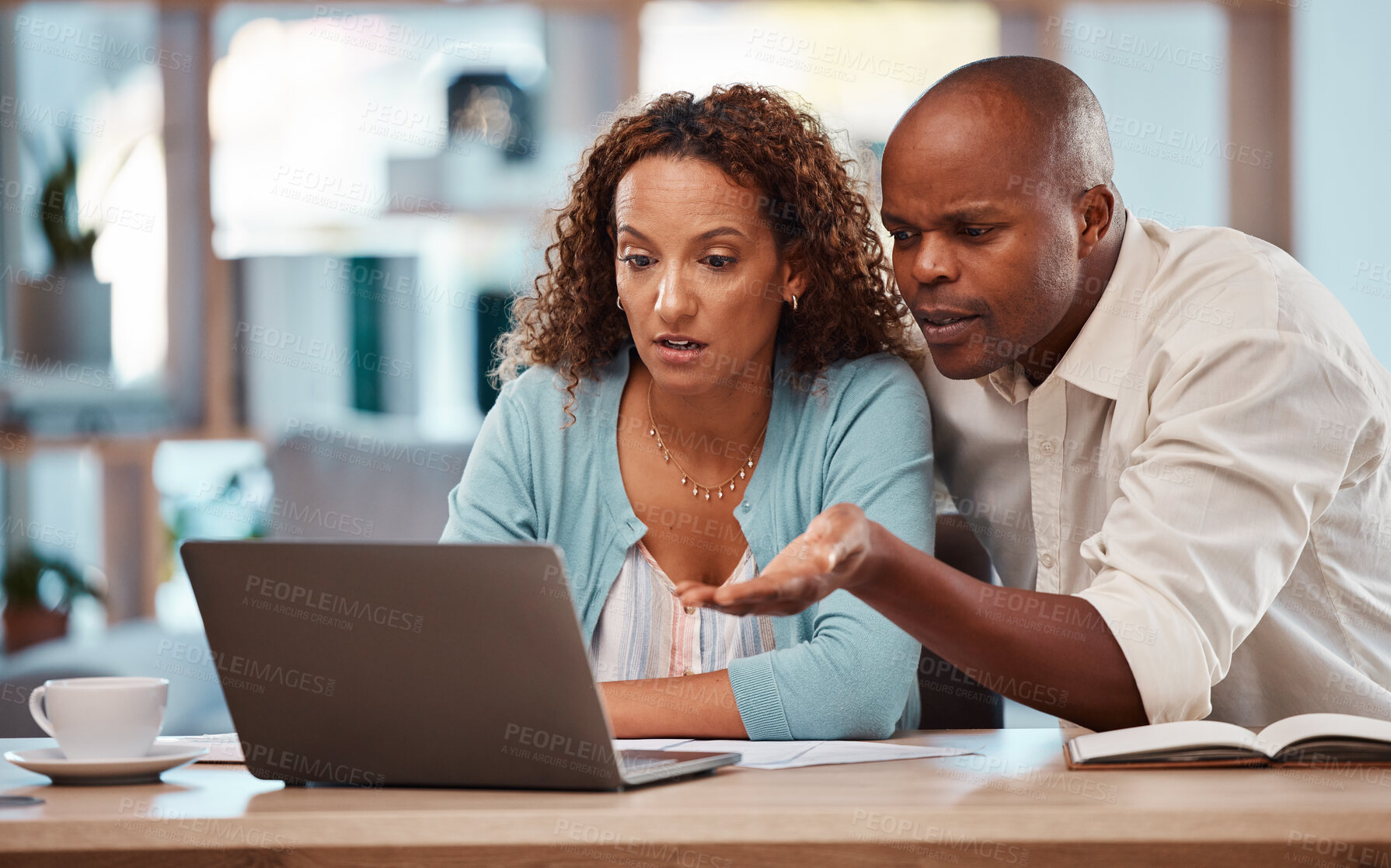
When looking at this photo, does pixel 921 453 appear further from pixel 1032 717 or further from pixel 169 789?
pixel 1032 717

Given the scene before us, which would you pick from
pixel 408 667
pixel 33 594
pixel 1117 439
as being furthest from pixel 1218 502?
pixel 33 594

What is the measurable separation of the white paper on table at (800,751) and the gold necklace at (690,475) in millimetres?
468

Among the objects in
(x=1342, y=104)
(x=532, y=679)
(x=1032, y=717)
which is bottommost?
(x=1032, y=717)

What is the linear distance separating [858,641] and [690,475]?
389 millimetres

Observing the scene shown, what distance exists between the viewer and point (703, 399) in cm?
151

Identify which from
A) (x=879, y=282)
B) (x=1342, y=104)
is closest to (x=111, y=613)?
(x=879, y=282)

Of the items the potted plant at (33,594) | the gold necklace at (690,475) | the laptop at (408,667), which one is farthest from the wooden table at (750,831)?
the potted plant at (33,594)

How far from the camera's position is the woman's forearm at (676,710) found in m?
1.10

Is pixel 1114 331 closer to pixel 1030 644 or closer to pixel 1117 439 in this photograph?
pixel 1117 439

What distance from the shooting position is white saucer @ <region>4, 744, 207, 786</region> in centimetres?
88

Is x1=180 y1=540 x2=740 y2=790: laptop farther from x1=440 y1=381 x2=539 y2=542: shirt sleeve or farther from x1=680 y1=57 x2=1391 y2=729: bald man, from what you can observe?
x1=440 y1=381 x2=539 y2=542: shirt sleeve

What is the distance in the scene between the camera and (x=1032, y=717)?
2705 millimetres

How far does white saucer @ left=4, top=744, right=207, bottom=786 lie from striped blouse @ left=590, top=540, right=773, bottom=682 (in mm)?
584

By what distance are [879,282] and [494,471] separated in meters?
0.56
